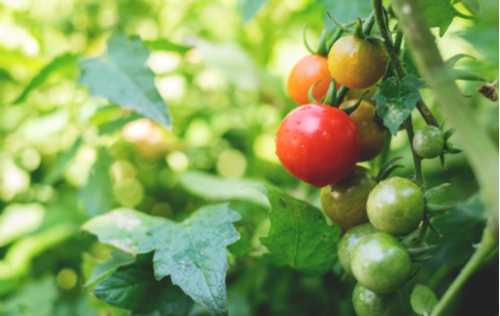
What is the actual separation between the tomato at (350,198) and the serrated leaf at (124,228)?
0.90 feet

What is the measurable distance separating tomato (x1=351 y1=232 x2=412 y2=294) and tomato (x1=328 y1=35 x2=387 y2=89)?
0.19m

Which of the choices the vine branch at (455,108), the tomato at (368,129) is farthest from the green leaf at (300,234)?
the vine branch at (455,108)

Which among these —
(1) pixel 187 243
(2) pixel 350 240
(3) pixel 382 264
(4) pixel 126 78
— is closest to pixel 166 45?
(4) pixel 126 78

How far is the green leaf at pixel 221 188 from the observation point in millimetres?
1425

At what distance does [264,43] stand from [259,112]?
215mm

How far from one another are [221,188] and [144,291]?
0.56 meters

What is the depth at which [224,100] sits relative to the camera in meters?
2.02

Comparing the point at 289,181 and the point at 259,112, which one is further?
the point at 259,112

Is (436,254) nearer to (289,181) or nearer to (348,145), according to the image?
(348,145)

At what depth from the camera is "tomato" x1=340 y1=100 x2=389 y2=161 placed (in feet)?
2.70

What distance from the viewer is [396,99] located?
0.75 meters

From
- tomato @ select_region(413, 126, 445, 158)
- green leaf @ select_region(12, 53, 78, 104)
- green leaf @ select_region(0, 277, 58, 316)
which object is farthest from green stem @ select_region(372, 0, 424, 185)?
green leaf @ select_region(0, 277, 58, 316)

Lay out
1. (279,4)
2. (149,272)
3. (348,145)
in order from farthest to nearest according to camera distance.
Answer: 1. (279,4)
2. (149,272)
3. (348,145)

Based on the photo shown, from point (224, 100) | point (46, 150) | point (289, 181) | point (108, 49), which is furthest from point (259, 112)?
point (108, 49)
